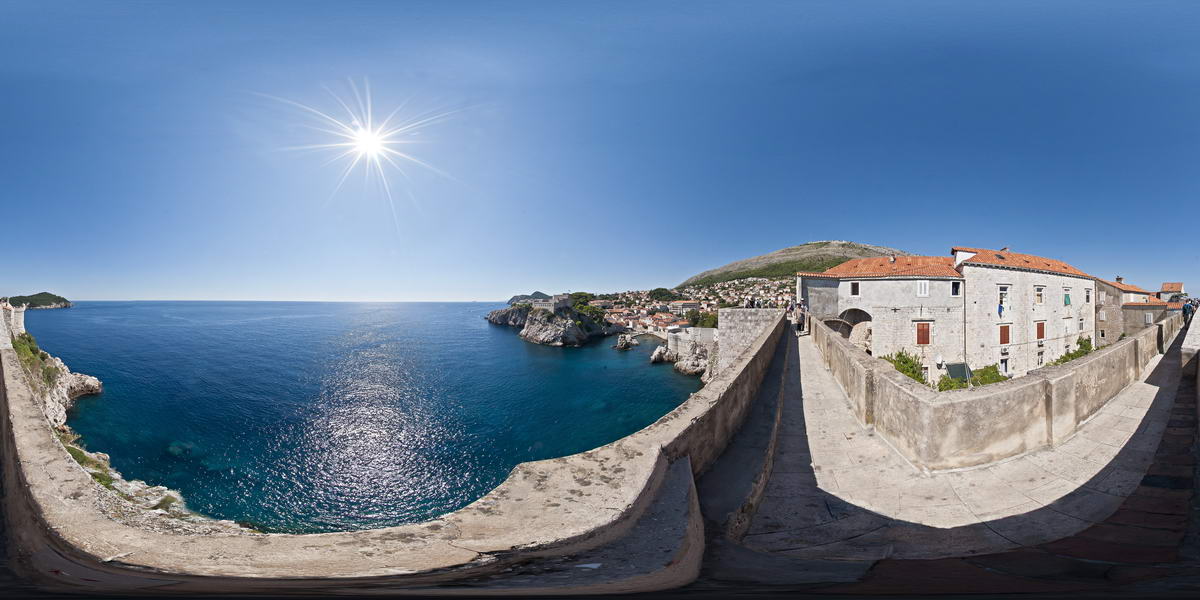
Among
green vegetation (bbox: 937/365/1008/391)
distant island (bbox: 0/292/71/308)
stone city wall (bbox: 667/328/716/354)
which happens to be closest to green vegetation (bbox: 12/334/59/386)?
Answer: stone city wall (bbox: 667/328/716/354)

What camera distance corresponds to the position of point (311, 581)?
1742mm

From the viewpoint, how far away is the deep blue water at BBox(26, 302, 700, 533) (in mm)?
20859

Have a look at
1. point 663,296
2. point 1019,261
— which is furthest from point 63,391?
point 663,296

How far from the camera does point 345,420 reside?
32250 mm

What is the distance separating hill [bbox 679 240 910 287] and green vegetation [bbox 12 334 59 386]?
11566 centimetres

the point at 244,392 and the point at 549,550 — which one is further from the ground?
the point at 549,550

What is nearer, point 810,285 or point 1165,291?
point 810,285

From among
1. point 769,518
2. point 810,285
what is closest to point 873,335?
point 810,285

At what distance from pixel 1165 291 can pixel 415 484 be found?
6596 centimetres

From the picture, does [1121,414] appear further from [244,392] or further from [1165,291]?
[1165,291]

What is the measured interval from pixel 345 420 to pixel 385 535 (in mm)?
36882

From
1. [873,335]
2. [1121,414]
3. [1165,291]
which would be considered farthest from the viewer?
[1165,291]

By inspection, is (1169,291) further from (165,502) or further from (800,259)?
(800,259)

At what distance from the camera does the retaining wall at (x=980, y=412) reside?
4.43m
